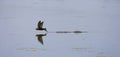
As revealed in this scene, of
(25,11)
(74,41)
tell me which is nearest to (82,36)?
(74,41)

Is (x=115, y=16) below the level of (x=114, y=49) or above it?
above

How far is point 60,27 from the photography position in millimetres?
1544

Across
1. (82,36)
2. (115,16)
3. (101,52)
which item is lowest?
(101,52)

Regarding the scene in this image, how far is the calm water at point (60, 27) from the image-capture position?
1.52m

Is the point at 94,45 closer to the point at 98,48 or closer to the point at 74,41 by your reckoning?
the point at 98,48

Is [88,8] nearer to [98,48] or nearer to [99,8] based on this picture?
[99,8]

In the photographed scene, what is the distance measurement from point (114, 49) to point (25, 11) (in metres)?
0.70

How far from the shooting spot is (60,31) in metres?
1.54

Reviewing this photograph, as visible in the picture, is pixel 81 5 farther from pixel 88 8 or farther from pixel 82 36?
pixel 82 36

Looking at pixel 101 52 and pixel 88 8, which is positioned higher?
pixel 88 8

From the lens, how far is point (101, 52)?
61.0 inches

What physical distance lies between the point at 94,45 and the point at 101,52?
7 centimetres

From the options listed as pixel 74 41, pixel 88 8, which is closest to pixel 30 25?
pixel 74 41

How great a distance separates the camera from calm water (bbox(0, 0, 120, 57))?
4.99 feet
